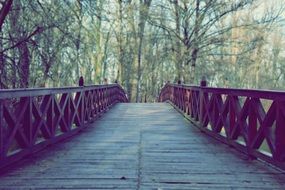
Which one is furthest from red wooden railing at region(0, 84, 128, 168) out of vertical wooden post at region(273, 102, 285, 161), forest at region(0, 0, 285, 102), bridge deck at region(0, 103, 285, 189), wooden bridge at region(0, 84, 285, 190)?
vertical wooden post at region(273, 102, 285, 161)

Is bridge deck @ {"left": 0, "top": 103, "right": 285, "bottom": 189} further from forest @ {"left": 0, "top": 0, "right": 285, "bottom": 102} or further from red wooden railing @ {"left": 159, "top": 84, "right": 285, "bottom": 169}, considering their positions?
Result: forest @ {"left": 0, "top": 0, "right": 285, "bottom": 102}

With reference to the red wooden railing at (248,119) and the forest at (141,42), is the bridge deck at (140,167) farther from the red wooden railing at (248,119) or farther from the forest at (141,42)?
the forest at (141,42)

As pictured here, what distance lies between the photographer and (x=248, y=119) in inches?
183

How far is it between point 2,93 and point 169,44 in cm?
1382

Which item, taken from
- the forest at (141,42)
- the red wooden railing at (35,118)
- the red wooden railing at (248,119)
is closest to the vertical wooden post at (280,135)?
the red wooden railing at (248,119)

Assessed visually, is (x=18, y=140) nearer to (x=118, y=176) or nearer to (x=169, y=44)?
(x=118, y=176)

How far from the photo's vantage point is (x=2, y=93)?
3742 millimetres

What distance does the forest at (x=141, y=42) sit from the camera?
24.6ft

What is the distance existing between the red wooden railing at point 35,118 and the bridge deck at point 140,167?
179 mm

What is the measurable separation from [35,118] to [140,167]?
67.1 inches

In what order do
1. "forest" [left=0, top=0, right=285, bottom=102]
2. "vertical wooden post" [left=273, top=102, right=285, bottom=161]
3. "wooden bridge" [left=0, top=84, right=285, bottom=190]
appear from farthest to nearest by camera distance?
"forest" [left=0, top=0, right=285, bottom=102], "vertical wooden post" [left=273, top=102, right=285, bottom=161], "wooden bridge" [left=0, top=84, right=285, bottom=190]

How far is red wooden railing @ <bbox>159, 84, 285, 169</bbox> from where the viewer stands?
3863mm

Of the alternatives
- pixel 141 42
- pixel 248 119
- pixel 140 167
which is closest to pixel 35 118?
pixel 140 167

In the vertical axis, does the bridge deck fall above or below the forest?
below
